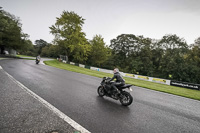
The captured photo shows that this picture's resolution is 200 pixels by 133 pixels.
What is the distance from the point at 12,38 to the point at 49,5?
21497 millimetres

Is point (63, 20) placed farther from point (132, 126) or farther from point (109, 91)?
point (132, 126)

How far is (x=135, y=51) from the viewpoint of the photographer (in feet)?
147

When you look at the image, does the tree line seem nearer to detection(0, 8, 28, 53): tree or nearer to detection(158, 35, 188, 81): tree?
detection(158, 35, 188, 81): tree

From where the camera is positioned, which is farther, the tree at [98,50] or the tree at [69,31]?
the tree at [98,50]

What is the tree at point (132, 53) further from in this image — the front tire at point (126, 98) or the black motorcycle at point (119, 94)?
the front tire at point (126, 98)

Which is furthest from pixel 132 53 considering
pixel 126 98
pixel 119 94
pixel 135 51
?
pixel 126 98

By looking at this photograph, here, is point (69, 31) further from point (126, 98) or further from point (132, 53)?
point (126, 98)

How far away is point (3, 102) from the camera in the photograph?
12.8 feet

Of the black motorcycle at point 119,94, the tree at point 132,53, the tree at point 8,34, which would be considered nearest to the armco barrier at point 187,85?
the black motorcycle at point 119,94

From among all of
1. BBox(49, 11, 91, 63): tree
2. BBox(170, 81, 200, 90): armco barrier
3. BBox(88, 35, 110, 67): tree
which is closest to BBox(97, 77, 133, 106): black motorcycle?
BBox(170, 81, 200, 90): armco barrier

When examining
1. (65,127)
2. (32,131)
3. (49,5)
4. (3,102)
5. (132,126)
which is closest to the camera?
(32,131)

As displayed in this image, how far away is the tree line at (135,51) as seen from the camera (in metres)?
31.0

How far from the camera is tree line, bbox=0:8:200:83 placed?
102 ft

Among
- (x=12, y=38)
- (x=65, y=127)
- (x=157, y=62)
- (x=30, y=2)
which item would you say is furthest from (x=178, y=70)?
(x=30, y=2)
